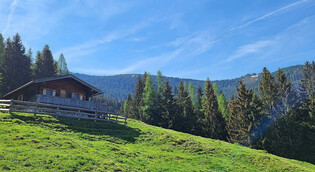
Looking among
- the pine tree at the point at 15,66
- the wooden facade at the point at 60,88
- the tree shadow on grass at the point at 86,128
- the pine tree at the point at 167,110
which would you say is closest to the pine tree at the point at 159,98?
the pine tree at the point at 167,110

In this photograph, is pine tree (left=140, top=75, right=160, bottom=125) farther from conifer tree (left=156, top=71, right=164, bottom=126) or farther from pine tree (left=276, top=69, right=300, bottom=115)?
pine tree (left=276, top=69, right=300, bottom=115)

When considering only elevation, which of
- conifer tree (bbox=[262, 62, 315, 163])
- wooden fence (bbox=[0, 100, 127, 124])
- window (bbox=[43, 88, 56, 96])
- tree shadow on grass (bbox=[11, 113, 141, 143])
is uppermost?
window (bbox=[43, 88, 56, 96])

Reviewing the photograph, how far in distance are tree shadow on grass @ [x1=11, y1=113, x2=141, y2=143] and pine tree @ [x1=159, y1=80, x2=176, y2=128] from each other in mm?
31568

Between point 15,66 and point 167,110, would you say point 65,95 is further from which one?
point 15,66

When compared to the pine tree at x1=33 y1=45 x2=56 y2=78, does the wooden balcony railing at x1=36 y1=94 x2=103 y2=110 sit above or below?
below

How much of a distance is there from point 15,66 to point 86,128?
174 ft

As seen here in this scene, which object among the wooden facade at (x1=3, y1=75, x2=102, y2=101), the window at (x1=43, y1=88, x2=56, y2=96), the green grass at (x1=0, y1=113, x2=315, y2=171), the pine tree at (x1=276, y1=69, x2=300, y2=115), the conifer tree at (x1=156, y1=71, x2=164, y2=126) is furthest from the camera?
the conifer tree at (x1=156, y1=71, x2=164, y2=126)

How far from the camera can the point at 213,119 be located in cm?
6034

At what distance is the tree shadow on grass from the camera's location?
23.9m

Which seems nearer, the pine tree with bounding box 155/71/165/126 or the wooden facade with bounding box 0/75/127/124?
the wooden facade with bounding box 0/75/127/124

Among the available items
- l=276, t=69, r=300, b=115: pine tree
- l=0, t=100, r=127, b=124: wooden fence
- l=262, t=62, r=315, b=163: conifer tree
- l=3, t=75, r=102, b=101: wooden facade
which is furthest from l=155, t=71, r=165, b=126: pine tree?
l=0, t=100, r=127, b=124: wooden fence

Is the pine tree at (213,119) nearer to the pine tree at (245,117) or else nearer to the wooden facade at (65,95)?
the pine tree at (245,117)

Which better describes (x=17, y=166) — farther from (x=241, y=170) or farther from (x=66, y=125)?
(x=241, y=170)

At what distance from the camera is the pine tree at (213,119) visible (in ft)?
195
